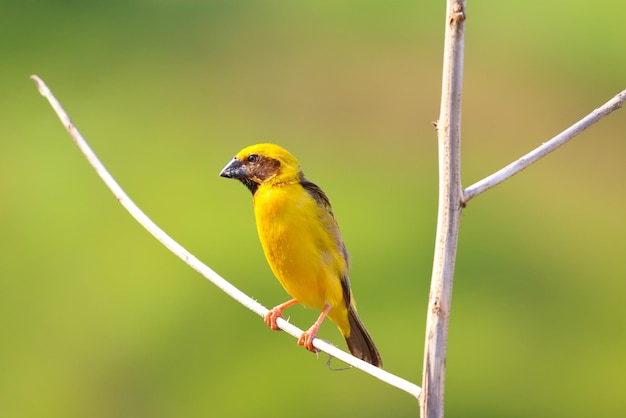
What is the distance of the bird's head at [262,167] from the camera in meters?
4.10

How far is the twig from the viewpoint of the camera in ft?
7.41

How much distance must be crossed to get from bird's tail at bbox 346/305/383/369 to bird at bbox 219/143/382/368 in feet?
0.68

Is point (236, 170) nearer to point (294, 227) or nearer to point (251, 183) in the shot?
point (251, 183)

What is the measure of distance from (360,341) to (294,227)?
809 millimetres

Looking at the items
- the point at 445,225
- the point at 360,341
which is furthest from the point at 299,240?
the point at 445,225

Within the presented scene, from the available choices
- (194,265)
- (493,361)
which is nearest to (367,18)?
(493,361)

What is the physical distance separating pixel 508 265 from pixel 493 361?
1023 mm

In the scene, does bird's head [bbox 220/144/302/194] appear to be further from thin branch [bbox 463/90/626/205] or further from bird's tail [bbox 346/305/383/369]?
thin branch [bbox 463/90/626/205]

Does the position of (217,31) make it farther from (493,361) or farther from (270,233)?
(270,233)

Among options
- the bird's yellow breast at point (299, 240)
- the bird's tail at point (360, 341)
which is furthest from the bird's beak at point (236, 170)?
the bird's tail at point (360, 341)

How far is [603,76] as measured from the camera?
8.66 meters

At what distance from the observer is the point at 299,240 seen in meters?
4.03

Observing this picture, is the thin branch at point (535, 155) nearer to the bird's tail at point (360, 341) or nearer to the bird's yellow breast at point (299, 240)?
the bird's yellow breast at point (299, 240)

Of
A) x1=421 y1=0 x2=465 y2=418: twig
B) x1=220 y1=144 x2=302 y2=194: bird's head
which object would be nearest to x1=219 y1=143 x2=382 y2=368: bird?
x1=220 y1=144 x2=302 y2=194: bird's head
